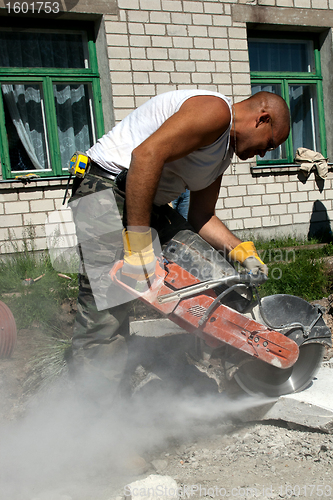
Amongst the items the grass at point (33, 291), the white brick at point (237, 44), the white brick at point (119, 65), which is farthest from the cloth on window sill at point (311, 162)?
the grass at point (33, 291)

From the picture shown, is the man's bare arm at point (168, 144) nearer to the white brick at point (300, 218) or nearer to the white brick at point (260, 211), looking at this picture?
the white brick at point (260, 211)

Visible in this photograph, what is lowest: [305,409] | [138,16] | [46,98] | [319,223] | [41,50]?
[305,409]

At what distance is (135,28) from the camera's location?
Answer: 509cm

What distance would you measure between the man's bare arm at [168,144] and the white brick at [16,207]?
11.3 feet

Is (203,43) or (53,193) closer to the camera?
(53,193)

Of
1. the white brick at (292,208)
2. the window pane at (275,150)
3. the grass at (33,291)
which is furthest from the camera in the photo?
the window pane at (275,150)

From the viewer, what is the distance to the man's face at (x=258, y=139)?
1.94 meters

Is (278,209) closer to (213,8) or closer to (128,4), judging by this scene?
(213,8)

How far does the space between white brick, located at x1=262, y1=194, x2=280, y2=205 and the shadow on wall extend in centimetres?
69

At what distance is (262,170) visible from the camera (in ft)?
18.9

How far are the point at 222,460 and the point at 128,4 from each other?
17.5 ft

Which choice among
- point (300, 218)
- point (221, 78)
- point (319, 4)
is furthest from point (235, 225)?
point (319, 4)

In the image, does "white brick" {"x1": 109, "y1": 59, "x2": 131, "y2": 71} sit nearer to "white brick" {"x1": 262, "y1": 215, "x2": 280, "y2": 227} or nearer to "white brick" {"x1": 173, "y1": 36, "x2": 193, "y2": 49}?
"white brick" {"x1": 173, "y1": 36, "x2": 193, "y2": 49}

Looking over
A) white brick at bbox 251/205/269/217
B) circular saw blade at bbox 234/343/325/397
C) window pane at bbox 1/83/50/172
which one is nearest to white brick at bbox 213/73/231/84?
white brick at bbox 251/205/269/217
